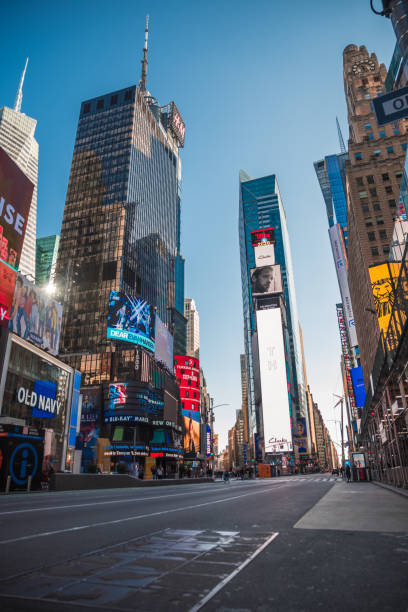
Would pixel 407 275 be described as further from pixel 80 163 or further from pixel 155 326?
pixel 80 163

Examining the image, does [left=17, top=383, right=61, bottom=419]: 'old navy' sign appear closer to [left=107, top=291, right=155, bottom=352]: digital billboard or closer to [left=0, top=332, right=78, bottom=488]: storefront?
[left=0, top=332, right=78, bottom=488]: storefront

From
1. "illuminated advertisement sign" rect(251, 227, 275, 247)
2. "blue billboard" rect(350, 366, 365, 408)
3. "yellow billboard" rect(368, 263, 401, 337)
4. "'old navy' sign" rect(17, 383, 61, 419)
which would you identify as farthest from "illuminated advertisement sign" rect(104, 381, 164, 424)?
"illuminated advertisement sign" rect(251, 227, 275, 247)

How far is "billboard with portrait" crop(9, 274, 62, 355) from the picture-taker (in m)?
37.2

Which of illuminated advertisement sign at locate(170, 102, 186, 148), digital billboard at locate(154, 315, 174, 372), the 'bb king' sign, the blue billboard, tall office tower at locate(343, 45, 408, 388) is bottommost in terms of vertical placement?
the 'bb king' sign

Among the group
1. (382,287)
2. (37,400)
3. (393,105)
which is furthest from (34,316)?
(393,105)

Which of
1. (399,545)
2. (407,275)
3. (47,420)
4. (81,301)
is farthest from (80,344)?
(399,545)

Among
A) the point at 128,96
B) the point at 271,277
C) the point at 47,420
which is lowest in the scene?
the point at 47,420

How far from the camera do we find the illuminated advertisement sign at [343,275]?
112950 mm

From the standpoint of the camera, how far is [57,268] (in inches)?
4370

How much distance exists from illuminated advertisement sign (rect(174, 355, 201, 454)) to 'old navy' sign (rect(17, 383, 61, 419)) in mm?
60840

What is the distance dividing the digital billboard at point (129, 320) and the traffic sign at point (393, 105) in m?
66.9

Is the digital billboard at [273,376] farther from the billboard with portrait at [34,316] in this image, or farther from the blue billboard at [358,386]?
the billboard with portrait at [34,316]

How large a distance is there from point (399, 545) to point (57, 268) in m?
116

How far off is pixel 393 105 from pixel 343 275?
123907 millimetres
